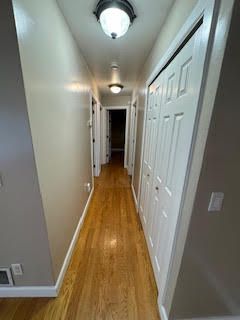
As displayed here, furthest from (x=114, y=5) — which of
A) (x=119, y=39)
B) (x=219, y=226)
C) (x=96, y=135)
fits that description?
(x=96, y=135)

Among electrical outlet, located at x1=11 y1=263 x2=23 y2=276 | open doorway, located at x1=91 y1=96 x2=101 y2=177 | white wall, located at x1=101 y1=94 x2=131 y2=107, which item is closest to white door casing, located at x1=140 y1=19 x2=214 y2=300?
electrical outlet, located at x1=11 y1=263 x2=23 y2=276

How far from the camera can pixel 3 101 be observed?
83cm

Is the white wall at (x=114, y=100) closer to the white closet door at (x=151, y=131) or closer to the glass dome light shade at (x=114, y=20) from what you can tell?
the white closet door at (x=151, y=131)

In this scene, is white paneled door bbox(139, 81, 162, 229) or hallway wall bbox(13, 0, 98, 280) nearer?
hallway wall bbox(13, 0, 98, 280)

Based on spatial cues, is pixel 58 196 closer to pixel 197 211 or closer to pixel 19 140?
pixel 19 140

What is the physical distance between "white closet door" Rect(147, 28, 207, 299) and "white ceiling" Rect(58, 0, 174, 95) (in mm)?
540

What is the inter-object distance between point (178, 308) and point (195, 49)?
1632 mm

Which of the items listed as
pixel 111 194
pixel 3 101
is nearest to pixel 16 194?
pixel 3 101

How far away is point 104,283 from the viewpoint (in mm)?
1368

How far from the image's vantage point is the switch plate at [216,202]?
2.50 feet

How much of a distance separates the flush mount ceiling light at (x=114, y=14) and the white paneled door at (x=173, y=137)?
0.53 m

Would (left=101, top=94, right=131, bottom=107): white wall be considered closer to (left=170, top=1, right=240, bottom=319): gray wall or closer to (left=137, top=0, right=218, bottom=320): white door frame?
(left=137, top=0, right=218, bottom=320): white door frame

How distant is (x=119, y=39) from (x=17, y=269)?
249 centimetres

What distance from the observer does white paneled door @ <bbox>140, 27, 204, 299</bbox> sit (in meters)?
0.82
